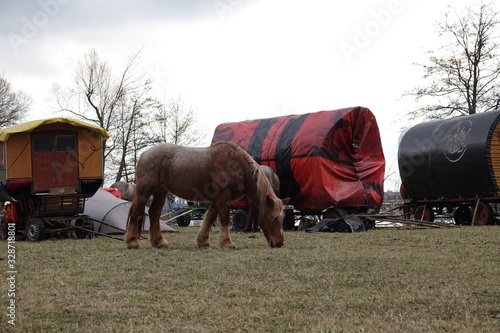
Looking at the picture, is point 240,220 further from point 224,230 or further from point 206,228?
point 224,230

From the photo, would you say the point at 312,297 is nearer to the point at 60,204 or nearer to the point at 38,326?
the point at 38,326

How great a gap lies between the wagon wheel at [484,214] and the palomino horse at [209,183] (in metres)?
9.72

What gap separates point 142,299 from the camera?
18.4 feet

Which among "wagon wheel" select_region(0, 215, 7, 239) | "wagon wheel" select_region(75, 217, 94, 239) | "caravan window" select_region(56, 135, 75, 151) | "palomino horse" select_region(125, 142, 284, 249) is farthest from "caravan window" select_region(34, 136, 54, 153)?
"palomino horse" select_region(125, 142, 284, 249)

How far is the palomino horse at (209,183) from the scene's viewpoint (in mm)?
10812

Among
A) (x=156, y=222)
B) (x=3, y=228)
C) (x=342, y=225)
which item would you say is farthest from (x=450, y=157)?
(x=3, y=228)

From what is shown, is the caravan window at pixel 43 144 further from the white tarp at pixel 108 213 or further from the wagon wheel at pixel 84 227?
the white tarp at pixel 108 213

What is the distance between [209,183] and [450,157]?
423 inches

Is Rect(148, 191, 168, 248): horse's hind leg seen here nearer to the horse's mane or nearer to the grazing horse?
the horse's mane

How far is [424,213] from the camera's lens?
67.7 ft

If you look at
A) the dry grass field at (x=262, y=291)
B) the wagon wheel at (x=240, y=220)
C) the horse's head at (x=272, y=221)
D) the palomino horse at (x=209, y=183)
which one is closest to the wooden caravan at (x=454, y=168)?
the wagon wheel at (x=240, y=220)

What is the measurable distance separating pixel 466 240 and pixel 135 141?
1050 inches

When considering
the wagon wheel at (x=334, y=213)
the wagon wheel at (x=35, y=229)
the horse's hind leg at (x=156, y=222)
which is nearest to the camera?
the horse's hind leg at (x=156, y=222)

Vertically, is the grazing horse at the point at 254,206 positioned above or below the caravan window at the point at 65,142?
below
